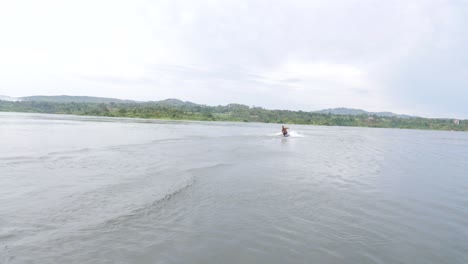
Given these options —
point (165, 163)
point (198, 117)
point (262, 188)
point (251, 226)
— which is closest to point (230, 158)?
point (165, 163)

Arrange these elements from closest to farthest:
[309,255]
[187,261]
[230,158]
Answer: [187,261] < [309,255] < [230,158]

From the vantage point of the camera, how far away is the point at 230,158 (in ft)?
97.0

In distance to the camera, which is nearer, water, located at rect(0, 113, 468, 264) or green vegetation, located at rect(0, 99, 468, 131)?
water, located at rect(0, 113, 468, 264)

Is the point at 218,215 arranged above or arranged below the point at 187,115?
below

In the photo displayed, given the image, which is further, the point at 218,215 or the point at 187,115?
the point at 187,115

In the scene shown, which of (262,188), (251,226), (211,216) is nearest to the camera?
(251,226)

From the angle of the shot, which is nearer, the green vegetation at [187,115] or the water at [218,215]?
the water at [218,215]

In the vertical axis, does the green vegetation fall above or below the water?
above

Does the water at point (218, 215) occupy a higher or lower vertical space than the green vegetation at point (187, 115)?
lower

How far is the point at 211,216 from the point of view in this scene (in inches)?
490

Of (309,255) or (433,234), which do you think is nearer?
(309,255)

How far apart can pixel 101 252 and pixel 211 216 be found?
4450 mm

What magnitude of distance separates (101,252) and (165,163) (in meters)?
15.6

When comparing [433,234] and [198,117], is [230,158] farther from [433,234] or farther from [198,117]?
[198,117]
